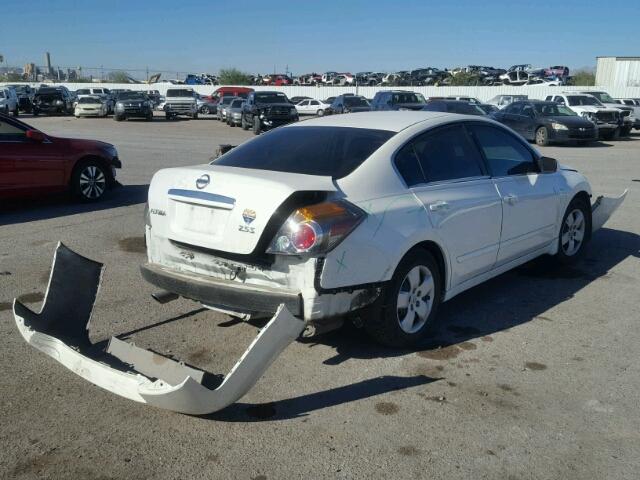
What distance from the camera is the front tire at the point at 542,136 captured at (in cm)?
2156

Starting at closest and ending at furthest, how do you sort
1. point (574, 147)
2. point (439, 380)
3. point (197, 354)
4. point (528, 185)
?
point (439, 380) < point (197, 354) < point (528, 185) < point (574, 147)

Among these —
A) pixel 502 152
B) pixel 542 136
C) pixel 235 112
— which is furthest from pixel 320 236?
pixel 235 112

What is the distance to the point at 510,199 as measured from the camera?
5320 millimetres

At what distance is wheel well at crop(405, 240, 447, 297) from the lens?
4.46m

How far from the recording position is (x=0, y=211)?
941 centimetres

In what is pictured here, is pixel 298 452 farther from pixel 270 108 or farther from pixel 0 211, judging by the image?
pixel 270 108

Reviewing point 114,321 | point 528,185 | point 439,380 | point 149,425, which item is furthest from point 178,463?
point 528,185

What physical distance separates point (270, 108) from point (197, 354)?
81.0 feet

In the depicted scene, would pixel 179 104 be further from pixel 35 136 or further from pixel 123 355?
pixel 123 355

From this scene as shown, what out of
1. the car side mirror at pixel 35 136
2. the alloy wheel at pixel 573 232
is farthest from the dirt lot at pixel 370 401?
the car side mirror at pixel 35 136

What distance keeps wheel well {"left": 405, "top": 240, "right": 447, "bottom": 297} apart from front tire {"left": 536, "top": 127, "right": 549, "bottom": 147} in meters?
18.4

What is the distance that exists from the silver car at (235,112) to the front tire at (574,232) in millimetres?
28729

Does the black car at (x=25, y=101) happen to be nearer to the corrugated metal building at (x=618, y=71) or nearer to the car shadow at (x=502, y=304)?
the corrugated metal building at (x=618, y=71)

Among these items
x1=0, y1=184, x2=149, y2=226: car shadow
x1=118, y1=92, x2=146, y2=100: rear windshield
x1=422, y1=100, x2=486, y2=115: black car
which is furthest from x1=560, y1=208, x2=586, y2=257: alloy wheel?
x1=118, y1=92, x2=146, y2=100: rear windshield
